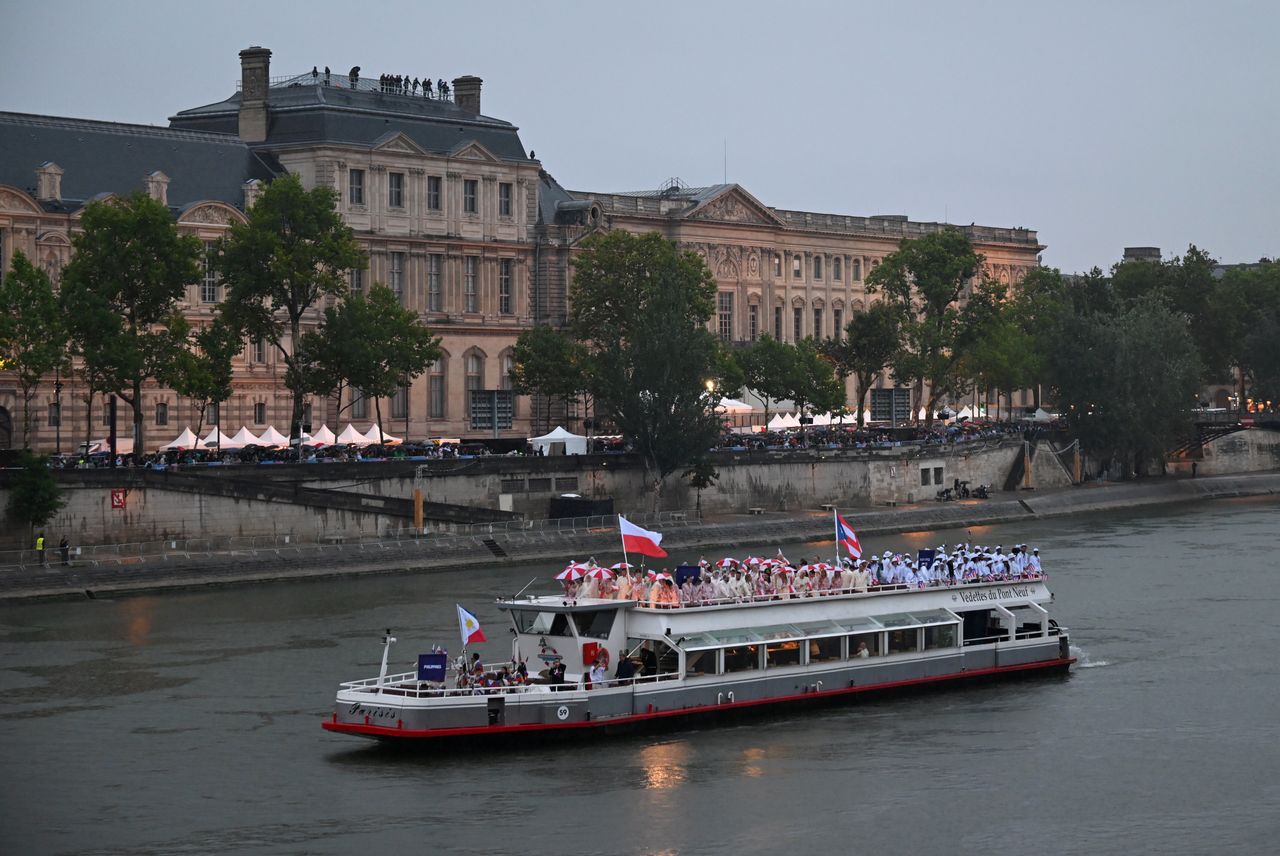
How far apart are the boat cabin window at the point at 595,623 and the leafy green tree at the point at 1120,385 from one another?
79.0 m

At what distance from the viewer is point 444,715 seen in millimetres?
48562

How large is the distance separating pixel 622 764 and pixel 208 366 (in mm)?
45165

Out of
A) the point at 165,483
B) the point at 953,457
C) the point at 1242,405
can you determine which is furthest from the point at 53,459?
the point at 1242,405

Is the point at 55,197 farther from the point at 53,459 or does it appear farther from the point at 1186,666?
the point at 1186,666

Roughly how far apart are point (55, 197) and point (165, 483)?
22273 mm

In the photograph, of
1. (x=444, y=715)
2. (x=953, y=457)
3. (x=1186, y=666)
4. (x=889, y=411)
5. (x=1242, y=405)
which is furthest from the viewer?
(x=1242, y=405)

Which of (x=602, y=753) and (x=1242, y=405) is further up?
(x=1242, y=405)

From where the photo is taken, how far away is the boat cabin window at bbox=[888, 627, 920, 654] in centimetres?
5769

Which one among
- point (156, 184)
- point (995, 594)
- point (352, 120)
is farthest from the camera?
point (352, 120)

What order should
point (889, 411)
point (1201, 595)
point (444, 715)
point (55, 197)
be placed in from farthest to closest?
point (889, 411) → point (55, 197) → point (1201, 595) → point (444, 715)

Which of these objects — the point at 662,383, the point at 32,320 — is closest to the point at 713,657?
the point at 32,320

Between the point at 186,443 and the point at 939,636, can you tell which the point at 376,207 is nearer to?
the point at 186,443

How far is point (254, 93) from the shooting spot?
115m

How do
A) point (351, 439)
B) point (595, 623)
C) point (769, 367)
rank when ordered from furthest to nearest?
point (769, 367)
point (351, 439)
point (595, 623)
